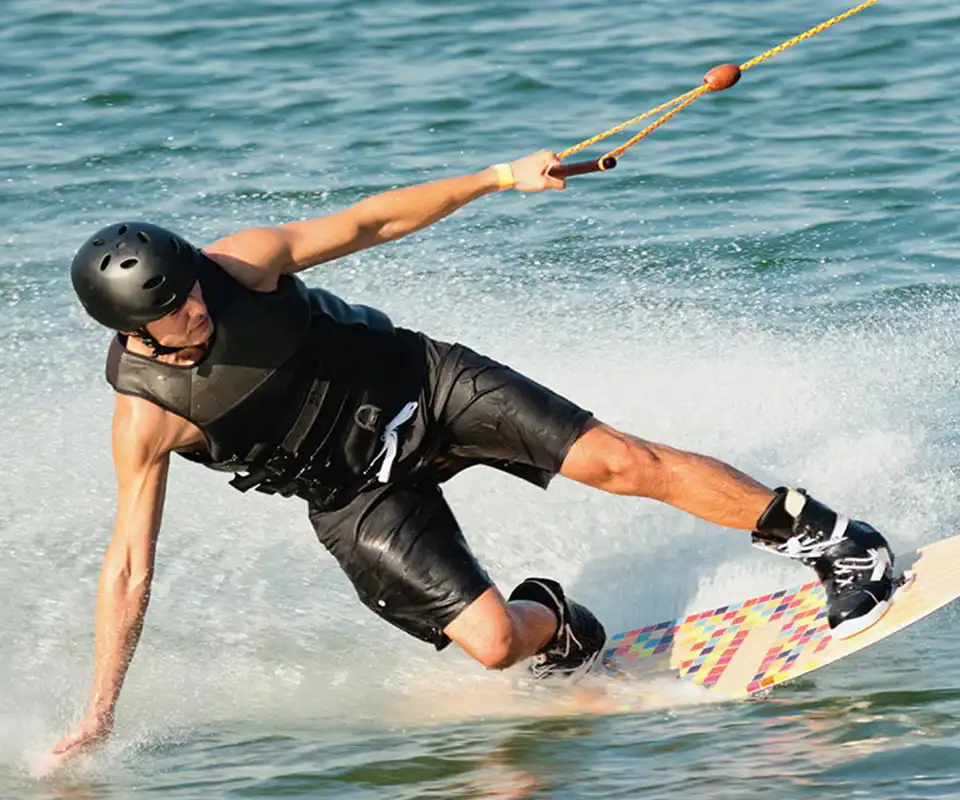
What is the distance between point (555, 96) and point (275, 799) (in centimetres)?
901

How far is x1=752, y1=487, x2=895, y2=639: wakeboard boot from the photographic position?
18.4ft

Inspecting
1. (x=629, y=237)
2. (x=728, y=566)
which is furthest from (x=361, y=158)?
(x=728, y=566)

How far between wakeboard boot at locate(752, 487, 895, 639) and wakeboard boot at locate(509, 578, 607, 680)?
2.20 ft

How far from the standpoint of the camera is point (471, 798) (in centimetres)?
508

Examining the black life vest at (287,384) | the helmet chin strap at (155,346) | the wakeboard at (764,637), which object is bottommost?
the wakeboard at (764,637)

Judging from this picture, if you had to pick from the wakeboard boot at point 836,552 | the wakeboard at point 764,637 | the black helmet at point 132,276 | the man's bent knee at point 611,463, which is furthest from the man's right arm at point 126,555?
the wakeboard boot at point 836,552

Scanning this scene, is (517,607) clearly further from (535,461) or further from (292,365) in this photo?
(292,365)

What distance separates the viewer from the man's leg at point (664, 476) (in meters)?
5.41

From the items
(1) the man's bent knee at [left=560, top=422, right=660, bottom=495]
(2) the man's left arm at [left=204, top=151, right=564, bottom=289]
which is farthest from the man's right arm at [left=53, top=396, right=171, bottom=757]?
(1) the man's bent knee at [left=560, top=422, right=660, bottom=495]

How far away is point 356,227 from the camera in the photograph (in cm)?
530

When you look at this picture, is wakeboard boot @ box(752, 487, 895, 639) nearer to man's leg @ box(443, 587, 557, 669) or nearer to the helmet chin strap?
man's leg @ box(443, 587, 557, 669)

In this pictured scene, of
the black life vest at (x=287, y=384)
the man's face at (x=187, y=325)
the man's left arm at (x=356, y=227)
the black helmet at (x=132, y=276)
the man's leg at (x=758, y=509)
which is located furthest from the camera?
the man's leg at (x=758, y=509)

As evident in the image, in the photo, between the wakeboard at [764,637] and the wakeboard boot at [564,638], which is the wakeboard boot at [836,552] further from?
the wakeboard boot at [564,638]

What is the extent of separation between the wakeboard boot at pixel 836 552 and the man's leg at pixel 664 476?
83mm
